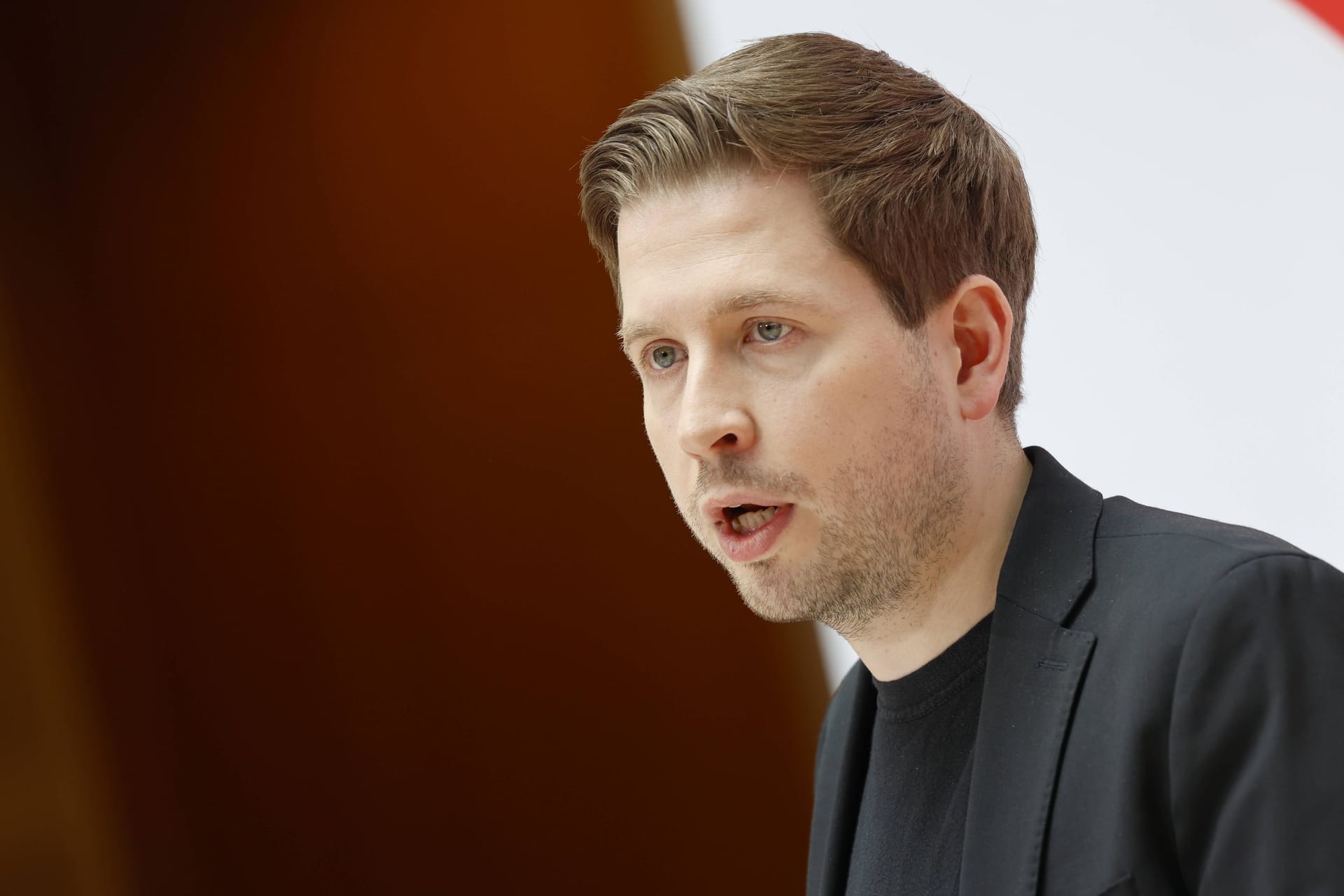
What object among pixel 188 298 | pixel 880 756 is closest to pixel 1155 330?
pixel 880 756

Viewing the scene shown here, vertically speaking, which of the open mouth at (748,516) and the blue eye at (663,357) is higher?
the blue eye at (663,357)

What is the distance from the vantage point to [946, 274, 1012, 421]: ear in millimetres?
1208

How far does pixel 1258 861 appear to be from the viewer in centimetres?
89

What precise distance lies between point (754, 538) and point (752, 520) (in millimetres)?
19

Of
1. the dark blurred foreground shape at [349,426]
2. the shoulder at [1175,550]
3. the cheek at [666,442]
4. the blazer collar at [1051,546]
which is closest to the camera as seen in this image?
the shoulder at [1175,550]

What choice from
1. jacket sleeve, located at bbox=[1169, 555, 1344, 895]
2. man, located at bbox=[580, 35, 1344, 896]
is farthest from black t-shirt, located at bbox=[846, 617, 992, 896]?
jacket sleeve, located at bbox=[1169, 555, 1344, 895]

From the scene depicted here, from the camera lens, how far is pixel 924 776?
127 cm

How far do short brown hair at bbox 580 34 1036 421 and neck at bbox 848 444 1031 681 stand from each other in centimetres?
9

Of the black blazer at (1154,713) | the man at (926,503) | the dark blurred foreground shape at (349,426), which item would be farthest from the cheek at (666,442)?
the dark blurred foreground shape at (349,426)

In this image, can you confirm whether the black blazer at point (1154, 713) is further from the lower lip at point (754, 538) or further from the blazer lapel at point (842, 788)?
the blazer lapel at point (842, 788)

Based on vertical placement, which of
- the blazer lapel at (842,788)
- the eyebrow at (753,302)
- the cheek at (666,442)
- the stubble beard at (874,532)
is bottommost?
the blazer lapel at (842,788)

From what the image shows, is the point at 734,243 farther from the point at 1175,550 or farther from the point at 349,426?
the point at 349,426

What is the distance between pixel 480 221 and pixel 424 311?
177 mm

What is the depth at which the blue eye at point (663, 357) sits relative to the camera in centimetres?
126
